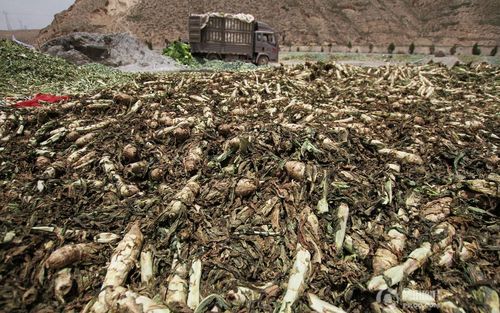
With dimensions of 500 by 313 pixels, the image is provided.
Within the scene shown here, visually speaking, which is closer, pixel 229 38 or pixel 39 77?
pixel 39 77

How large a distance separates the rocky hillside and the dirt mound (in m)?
31.0

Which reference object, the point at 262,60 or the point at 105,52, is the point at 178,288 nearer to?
the point at 105,52

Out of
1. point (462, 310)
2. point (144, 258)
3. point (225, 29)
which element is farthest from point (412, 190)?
point (225, 29)

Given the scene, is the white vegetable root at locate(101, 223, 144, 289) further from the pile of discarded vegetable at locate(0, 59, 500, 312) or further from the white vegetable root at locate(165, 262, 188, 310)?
the white vegetable root at locate(165, 262, 188, 310)

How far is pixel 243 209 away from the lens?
308 cm

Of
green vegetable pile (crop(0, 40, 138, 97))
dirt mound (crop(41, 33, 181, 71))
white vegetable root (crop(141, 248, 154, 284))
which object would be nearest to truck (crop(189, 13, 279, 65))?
dirt mound (crop(41, 33, 181, 71))

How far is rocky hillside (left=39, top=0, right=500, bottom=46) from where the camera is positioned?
1962 inches

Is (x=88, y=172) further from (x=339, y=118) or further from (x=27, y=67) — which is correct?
(x=27, y=67)

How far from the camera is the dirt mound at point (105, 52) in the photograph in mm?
17297

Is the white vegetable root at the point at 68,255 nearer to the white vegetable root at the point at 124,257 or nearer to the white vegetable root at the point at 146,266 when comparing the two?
the white vegetable root at the point at 124,257

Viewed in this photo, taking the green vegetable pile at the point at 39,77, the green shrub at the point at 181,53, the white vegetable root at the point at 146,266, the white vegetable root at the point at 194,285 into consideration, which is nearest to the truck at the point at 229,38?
the green shrub at the point at 181,53

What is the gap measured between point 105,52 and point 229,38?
8.75 metres

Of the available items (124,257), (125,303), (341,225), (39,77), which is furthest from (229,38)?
(125,303)

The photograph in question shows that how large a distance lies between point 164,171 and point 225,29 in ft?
68.8
